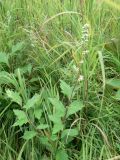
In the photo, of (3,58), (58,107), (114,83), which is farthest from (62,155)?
(3,58)

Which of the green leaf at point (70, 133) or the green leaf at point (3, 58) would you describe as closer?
the green leaf at point (70, 133)

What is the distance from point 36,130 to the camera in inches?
63.6

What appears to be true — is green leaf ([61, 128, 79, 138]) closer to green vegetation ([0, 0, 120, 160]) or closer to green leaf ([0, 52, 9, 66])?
green vegetation ([0, 0, 120, 160])

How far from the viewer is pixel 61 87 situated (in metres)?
1.57

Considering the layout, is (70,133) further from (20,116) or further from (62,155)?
(20,116)

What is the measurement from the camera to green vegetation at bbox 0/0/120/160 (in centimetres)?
157

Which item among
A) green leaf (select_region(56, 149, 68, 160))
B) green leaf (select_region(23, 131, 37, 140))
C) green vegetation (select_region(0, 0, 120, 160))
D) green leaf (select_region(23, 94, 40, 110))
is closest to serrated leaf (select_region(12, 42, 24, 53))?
green vegetation (select_region(0, 0, 120, 160))

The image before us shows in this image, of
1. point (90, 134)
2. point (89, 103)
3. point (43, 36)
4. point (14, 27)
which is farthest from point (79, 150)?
point (14, 27)

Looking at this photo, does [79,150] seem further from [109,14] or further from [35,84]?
[109,14]

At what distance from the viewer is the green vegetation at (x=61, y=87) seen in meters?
1.57

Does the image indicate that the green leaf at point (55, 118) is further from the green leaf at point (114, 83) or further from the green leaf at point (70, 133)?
the green leaf at point (114, 83)

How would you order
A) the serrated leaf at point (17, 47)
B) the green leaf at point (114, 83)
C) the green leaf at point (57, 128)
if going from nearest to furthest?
→ the green leaf at point (57, 128)
the green leaf at point (114, 83)
the serrated leaf at point (17, 47)

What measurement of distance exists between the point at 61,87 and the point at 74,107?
10 cm

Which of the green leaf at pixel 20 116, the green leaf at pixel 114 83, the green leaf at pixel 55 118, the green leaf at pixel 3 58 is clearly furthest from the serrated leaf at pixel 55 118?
the green leaf at pixel 3 58
